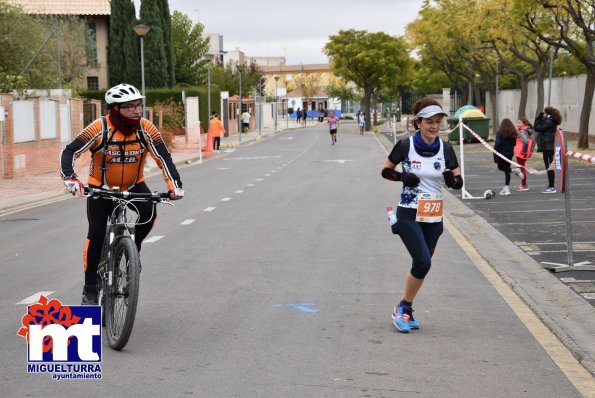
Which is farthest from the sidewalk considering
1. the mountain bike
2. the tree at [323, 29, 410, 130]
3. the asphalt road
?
the tree at [323, 29, 410, 130]

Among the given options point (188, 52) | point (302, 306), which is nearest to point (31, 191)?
point (302, 306)

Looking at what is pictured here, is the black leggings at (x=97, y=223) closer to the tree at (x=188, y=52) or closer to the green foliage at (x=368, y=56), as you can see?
the tree at (x=188, y=52)

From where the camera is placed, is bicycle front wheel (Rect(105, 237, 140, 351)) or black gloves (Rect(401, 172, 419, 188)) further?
black gloves (Rect(401, 172, 419, 188))

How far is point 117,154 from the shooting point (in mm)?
7215

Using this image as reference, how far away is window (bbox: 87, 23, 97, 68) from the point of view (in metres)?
65.7

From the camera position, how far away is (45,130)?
3041 cm

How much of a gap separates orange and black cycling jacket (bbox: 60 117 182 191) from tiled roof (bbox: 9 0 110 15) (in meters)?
59.4

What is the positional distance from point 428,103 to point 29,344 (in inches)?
134

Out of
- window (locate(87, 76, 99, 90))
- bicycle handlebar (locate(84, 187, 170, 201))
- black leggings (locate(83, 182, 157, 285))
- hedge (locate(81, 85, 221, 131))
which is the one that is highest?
window (locate(87, 76, 99, 90))

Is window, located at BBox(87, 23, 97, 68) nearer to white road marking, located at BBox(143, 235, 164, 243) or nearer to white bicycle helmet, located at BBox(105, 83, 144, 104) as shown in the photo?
white road marking, located at BBox(143, 235, 164, 243)

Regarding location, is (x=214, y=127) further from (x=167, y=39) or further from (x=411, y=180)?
(x=411, y=180)

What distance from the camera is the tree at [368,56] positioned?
85875mm

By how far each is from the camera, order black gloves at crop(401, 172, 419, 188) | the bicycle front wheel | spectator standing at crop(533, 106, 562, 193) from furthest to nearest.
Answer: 1. spectator standing at crop(533, 106, 562, 193)
2. black gloves at crop(401, 172, 419, 188)
3. the bicycle front wheel

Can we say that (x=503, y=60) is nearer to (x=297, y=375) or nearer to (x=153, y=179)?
(x=153, y=179)
